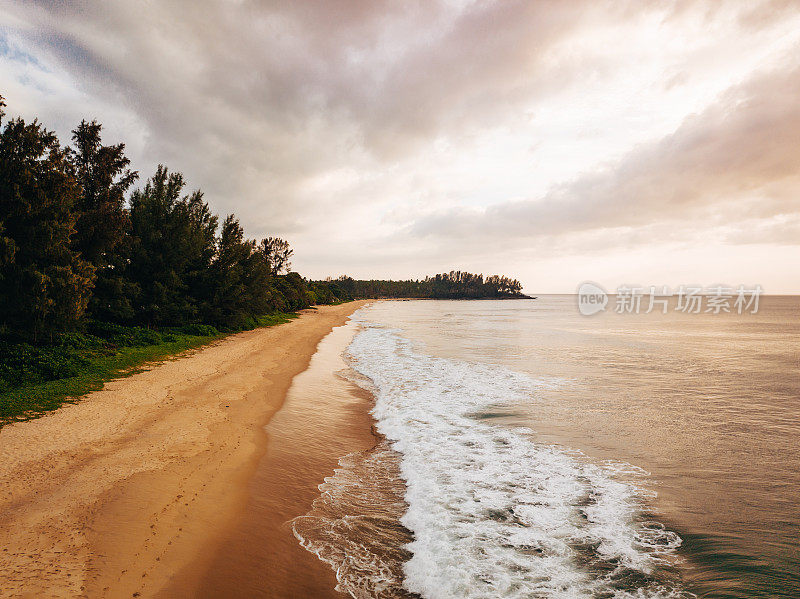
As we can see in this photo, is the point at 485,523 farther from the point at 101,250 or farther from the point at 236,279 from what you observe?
the point at 236,279

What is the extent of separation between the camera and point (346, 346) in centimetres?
3089

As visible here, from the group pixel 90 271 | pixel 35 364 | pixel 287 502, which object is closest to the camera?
pixel 287 502

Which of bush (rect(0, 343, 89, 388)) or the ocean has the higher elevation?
bush (rect(0, 343, 89, 388))

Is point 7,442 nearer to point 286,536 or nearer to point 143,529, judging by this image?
point 143,529

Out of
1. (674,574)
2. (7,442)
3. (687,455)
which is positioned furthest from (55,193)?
(687,455)

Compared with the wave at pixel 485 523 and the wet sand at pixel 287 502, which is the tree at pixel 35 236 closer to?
the wet sand at pixel 287 502

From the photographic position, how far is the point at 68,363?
14719mm

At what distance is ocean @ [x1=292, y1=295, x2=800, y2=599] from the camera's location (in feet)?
17.7

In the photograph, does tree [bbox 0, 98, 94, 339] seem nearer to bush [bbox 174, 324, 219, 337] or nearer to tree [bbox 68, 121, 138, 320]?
tree [bbox 68, 121, 138, 320]

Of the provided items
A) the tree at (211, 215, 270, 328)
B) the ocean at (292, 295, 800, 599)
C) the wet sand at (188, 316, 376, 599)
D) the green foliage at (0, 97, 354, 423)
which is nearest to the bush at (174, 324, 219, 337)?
the green foliage at (0, 97, 354, 423)

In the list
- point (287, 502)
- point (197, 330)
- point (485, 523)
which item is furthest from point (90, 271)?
point (485, 523)

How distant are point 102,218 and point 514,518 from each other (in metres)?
24.8

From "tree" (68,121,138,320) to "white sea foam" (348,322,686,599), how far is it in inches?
773

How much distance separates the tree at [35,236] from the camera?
1489cm
